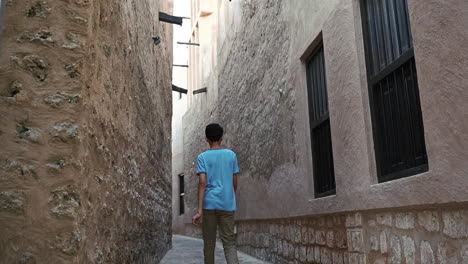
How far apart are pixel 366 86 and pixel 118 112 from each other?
6.18 ft

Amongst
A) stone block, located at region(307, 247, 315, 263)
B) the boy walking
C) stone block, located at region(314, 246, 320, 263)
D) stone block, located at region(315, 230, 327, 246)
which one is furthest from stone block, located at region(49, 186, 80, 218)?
stone block, located at region(307, 247, 315, 263)

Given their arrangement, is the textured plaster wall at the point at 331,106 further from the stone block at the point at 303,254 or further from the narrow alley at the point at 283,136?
the stone block at the point at 303,254

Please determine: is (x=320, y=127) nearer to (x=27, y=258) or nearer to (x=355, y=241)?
(x=355, y=241)

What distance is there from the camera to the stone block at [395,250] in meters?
2.73

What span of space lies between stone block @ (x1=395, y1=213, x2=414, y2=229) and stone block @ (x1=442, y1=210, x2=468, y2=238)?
323 millimetres

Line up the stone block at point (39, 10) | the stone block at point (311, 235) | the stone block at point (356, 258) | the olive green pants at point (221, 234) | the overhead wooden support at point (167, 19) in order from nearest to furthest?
the stone block at point (39, 10) → the stone block at point (356, 258) → the olive green pants at point (221, 234) → the stone block at point (311, 235) → the overhead wooden support at point (167, 19)

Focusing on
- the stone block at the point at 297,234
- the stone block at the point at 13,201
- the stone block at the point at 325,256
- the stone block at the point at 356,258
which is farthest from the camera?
the stone block at the point at 297,234

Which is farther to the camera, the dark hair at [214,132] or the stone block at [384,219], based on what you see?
the dark hair at [214,132]

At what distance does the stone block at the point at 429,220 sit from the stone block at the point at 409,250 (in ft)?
0.56

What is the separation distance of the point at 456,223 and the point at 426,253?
0.35m

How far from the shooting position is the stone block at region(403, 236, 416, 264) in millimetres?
2561

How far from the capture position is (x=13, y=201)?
2.19 meters

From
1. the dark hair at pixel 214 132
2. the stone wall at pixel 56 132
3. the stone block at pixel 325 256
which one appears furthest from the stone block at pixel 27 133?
the stone block at pixel 325 256

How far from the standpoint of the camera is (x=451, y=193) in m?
2.14
